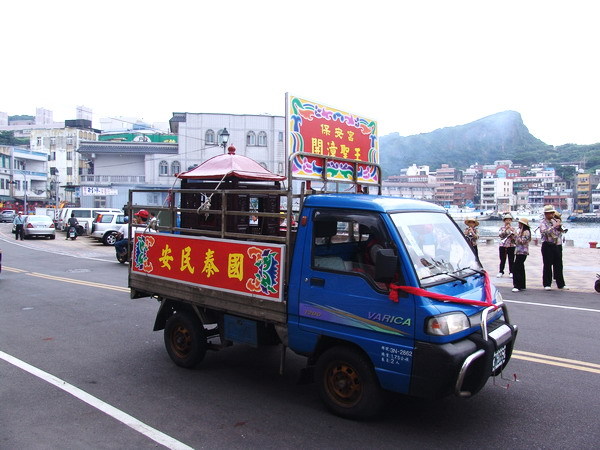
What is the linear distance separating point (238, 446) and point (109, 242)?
861 inches

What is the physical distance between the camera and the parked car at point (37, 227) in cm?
2670

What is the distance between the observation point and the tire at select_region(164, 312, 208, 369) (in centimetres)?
541

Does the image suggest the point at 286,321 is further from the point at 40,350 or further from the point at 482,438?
the point at 40,350

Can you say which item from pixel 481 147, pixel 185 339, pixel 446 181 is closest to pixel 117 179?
pixel 185 339

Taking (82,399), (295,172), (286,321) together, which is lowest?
(82,399)

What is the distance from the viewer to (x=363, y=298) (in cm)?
392

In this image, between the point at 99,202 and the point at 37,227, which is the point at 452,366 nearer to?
the point at 37,227

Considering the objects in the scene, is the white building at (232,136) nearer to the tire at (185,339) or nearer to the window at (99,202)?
the window at (99,202)

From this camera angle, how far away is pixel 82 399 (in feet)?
15.1

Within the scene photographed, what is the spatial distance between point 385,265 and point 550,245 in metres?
8.59

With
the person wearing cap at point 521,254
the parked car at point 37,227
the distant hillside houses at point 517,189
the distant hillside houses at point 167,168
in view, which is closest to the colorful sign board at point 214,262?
the distant hillside houses at point 167,168

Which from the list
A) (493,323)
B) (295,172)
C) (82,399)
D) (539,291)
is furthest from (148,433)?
(539,291)

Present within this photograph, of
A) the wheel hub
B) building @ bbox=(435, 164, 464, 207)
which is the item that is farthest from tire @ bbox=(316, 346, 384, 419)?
building @ bbox=(435, 164, 464, 207)

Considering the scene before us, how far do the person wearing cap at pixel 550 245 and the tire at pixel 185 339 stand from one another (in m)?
8.35
